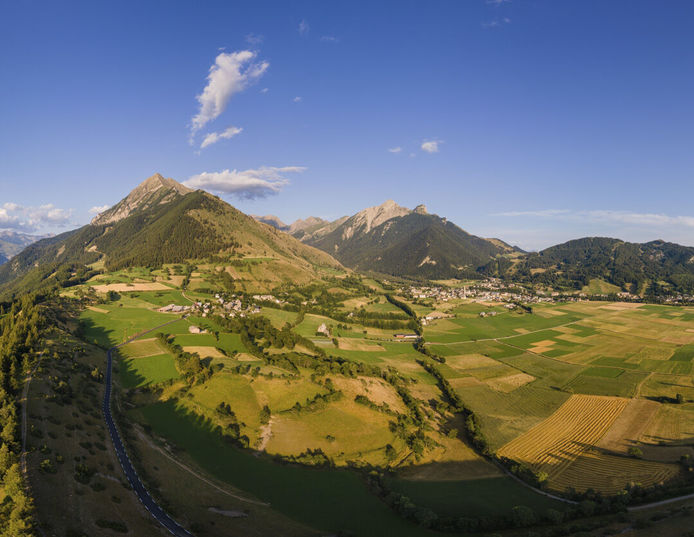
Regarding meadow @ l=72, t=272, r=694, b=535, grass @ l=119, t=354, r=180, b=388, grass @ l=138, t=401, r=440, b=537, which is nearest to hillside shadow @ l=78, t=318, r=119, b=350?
meadow @ l=72, t=272, r=694, b=535

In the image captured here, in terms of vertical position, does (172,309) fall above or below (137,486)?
above

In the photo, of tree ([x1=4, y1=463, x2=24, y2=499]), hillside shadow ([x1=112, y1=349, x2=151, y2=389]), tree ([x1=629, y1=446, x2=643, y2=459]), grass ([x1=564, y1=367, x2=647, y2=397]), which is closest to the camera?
tree ([x1=4, y1=463, x2=24, y2=499])

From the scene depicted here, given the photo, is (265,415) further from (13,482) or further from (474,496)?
(13,482)

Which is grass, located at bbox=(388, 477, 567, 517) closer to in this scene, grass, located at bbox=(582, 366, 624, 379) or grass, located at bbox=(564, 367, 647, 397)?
grass, located at bbox=(564, 367, 647, 397)

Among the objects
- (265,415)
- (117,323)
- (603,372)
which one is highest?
(117,323)

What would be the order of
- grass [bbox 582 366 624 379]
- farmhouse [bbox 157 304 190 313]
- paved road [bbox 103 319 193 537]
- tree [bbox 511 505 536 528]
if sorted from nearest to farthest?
paved road [bbox 103 319 193 537] < tree [bbox 511 505 536 528] < grass [bbox 582 366 624 379] < farmhouse [bbox 157 304 190 313]

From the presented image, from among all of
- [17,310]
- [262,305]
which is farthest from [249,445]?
[262,305]

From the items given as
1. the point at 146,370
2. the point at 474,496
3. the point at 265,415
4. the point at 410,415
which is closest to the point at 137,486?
the point at 265,415

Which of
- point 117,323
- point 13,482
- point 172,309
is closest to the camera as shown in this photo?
point 13,482

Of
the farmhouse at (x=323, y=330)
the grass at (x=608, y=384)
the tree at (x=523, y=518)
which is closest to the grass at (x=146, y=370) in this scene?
the farmhouse at (x=323, y=330)

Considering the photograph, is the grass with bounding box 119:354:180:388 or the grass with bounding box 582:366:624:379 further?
the grass with bounding box 582:366:624:379

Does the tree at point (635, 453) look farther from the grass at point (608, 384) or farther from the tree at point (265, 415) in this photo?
the tree at point (265, 415)
